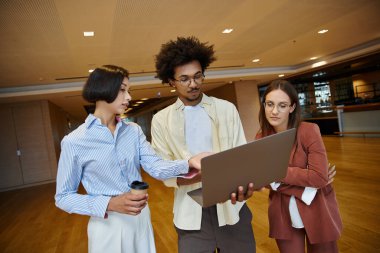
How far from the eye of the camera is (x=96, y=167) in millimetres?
1215

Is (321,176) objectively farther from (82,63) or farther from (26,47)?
(82,63)

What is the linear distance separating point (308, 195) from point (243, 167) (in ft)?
1.99

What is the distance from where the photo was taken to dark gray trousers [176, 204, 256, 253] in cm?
155

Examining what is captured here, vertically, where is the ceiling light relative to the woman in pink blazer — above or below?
above

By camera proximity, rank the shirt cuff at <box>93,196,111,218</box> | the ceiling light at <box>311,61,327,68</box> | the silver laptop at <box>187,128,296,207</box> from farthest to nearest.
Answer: the ceiling light at <box>311,61,327,68</box> < the shirt cuff at <box>93,196,111,218</box> < the silver laptop at <box>187,128,296,207</box>

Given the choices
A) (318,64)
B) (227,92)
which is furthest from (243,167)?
(227,92)

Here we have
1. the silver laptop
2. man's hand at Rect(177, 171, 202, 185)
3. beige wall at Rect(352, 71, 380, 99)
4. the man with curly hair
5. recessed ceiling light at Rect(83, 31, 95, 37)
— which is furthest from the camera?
beige wall at Rect(352, 71, 380, 99)

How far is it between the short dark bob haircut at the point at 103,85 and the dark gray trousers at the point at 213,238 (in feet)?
2.66

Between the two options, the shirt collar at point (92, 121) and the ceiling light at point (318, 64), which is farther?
the ceiling light at point (318, 64)

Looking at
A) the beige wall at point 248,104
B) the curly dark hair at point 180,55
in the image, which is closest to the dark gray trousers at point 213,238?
the curly dark hair at point 180,55

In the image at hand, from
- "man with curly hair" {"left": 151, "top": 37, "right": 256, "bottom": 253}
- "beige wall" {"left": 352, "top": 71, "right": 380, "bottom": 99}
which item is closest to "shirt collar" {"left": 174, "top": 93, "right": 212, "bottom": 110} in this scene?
"man with curly hair" {"left": 151, "top": 37, "right": 256, "bottom": 253}

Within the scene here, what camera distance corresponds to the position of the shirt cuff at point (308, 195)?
1494 millimetres

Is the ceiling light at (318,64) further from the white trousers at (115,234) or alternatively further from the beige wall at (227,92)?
the white trousers at (115,234)

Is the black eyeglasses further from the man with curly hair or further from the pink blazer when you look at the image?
the pink blazer
